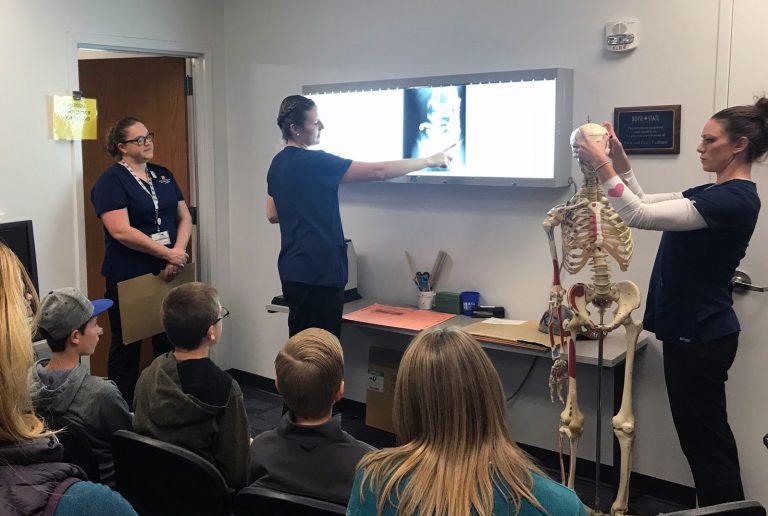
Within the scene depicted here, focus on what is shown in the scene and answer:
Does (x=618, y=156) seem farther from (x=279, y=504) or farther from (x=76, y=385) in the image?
(x=76, y=385)

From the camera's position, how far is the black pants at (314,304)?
3316 millimetres

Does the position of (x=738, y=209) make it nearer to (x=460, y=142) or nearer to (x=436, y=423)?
(x=460, y=142)

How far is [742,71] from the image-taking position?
9.30ft

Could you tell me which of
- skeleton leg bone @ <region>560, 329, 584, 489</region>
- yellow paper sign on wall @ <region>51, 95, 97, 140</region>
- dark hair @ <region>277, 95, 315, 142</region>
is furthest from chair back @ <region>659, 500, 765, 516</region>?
yellow paper sign on wall @ <region>51, 95, 97, 140</region>

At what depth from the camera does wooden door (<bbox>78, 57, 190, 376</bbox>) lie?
4500mm

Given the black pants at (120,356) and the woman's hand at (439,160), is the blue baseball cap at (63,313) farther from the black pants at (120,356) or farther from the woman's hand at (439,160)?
the woman's hand at (439,160)

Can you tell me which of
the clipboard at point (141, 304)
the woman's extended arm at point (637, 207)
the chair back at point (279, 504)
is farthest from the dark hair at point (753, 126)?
the clipboard at point (141, 304)

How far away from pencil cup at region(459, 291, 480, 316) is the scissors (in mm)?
188

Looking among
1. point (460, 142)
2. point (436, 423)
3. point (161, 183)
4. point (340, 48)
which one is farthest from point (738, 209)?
point (161, 183)

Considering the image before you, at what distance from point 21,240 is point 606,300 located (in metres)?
2.36

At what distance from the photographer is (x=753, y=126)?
2471mm

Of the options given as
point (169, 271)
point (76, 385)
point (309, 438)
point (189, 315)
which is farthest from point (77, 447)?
point (169, 271)

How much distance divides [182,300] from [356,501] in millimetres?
1183

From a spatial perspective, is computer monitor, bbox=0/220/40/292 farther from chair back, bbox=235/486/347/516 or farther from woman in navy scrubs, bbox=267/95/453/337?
chair back, bbox=235/486/347/516
